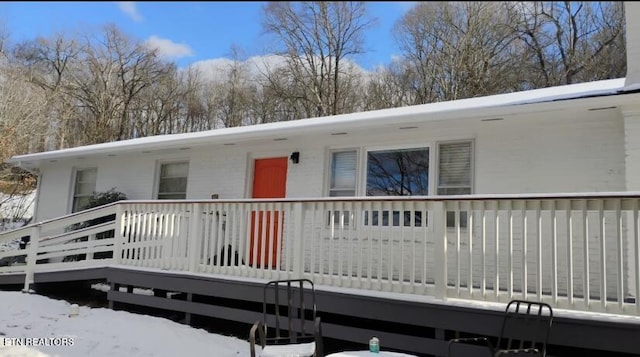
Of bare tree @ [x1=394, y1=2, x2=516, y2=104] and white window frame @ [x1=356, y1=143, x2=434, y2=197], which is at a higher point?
bare tree @ [x1=394, y1=2, x2=516, y2=104]

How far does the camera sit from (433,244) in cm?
650

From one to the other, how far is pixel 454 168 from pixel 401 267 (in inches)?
104

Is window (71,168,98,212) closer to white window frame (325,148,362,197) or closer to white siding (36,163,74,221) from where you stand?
white siding (36,163,74,221)

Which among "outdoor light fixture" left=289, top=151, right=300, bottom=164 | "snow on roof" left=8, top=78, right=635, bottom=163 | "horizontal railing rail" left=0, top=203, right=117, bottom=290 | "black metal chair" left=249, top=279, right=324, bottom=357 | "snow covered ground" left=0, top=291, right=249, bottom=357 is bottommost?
"snow covered ground" left=0, top=291, right=249, bottom=357

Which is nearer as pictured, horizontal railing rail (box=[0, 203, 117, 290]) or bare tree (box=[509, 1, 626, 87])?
horizontal railing rail (box=[0, 203, 117, 290])

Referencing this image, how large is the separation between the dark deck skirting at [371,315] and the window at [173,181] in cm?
289

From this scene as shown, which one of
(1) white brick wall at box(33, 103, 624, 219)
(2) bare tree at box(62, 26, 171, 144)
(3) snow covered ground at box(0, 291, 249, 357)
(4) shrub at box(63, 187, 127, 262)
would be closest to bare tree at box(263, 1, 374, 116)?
(2) bare tree at box(62, 26, 171, 144)

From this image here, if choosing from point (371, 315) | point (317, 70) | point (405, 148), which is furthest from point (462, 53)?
point (371, 315)

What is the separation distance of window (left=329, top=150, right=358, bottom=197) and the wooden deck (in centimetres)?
82

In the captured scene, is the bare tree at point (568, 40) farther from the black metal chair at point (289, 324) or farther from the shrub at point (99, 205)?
the black metal chair at point (289, 324)

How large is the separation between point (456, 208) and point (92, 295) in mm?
6707

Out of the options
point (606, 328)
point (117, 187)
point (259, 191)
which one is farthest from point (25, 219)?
point (606, 328)

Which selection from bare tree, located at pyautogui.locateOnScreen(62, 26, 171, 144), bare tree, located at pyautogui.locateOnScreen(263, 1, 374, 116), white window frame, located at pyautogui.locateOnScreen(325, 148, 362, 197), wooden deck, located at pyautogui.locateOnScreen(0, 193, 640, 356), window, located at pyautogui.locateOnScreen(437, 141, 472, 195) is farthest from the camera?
bare tree, located at pyautogui.locateOnScreen(62, 26, 171, 144)

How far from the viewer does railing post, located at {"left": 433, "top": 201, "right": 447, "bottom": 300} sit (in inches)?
187
